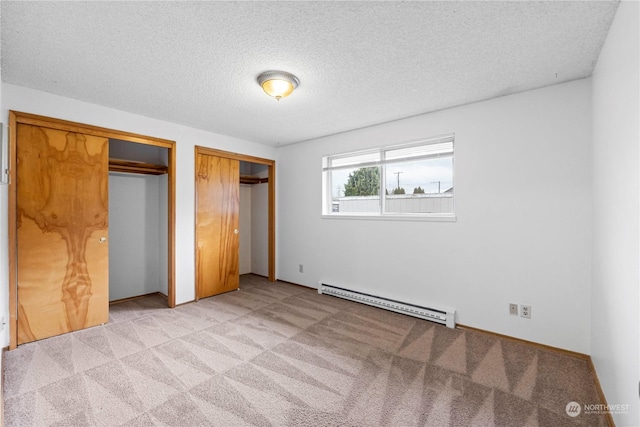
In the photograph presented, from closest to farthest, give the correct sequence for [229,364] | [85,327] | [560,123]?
[229,364] → [560,123] → [85,327]

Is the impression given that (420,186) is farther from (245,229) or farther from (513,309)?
(245,229)

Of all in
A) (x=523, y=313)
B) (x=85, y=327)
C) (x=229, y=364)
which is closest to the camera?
(x=229, y=364)

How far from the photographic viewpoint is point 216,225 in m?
4.16

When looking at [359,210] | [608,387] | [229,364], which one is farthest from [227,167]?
[608,387]

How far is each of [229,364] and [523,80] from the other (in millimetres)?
3522

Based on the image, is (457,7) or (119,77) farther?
(119,77)

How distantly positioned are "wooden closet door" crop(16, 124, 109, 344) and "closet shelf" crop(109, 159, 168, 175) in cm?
52

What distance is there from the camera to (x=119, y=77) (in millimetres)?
2369

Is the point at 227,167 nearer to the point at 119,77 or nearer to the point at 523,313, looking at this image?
the point at 119,77

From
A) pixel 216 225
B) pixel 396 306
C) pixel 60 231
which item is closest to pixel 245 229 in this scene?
pixel 216 225

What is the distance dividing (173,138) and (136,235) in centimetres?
158

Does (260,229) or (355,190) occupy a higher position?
(355,190)

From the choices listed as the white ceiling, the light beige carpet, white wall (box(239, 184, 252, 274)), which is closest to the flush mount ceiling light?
the white ceiling

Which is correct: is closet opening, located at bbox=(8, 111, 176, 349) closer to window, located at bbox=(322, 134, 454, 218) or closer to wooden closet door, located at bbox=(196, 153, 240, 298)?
wooden closet door, located at bbox=(196, 153, 240, 298)
